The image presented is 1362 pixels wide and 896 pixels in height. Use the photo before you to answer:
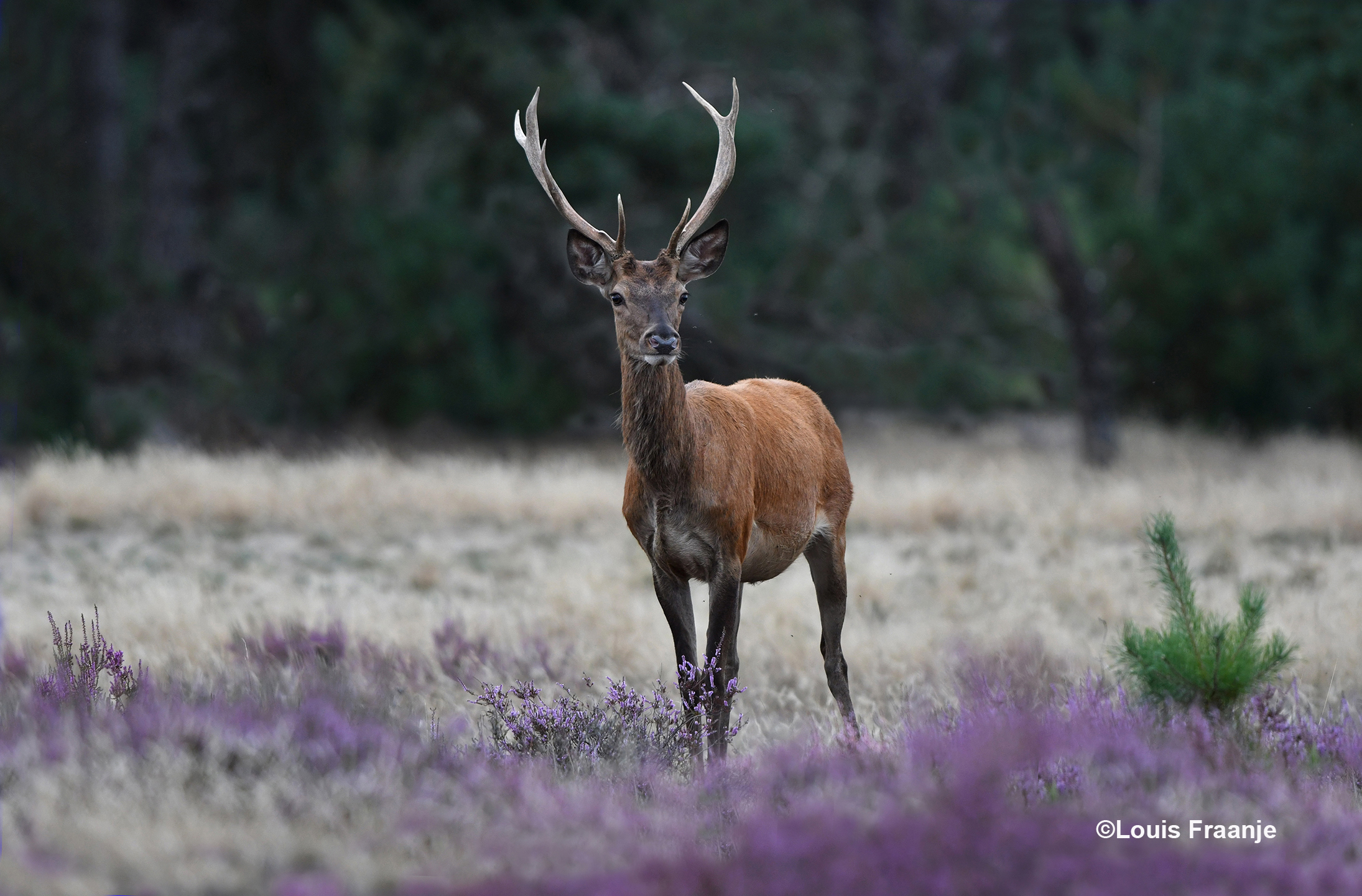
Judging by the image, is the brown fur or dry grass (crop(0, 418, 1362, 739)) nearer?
the brown fur

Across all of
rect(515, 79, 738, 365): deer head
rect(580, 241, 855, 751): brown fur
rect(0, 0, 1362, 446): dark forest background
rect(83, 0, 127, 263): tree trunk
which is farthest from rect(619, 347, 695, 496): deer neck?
rect(83, 0, 127, 263): tree trunk

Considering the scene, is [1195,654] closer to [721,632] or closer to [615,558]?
[721,632]

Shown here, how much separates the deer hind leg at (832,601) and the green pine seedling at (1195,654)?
1219 millimetres

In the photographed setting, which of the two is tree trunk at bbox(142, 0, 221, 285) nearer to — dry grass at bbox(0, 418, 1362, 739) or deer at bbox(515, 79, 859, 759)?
dry grass at bbox(0, 418, 1362, 739)

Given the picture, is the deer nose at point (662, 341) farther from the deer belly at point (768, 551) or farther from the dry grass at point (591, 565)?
the dry grass at point (591, 565)

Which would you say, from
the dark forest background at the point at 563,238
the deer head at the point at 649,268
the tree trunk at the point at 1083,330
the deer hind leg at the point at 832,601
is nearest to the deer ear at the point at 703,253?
the deer head at the point at 649,268

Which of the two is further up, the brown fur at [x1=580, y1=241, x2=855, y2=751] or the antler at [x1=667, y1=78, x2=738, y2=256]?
the antler at [x1=667, y1=78, x2=738, y2=256]

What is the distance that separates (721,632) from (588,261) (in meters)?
1.58

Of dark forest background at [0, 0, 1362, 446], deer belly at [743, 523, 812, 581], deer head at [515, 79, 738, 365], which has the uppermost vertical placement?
dark forest background at [0, 0, 1362, 446]

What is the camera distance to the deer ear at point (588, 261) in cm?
536

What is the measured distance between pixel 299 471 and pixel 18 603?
15.2 feet

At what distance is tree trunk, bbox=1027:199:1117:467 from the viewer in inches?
592

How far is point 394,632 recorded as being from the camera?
7.50 m

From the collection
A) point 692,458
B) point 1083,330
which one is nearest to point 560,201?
point 692,458
